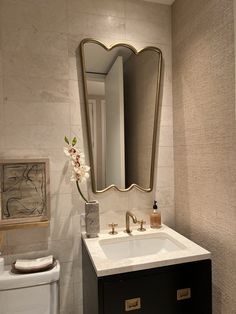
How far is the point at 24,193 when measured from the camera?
55.6 inches

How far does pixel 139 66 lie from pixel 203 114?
57 centimetres

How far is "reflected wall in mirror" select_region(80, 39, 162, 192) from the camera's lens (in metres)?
1.54

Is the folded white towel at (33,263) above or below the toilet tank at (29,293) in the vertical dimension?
above

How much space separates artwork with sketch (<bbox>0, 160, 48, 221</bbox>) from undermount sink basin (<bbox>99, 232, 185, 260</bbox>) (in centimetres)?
44

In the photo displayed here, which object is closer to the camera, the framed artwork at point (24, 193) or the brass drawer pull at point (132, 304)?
the brass drawer pull at point (132, 304)

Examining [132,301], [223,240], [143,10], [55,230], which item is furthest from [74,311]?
[143,10]

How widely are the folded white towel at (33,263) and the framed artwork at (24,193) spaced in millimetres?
202

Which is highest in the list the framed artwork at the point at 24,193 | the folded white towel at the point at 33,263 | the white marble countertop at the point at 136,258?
the framed artwork at the point at 24,193

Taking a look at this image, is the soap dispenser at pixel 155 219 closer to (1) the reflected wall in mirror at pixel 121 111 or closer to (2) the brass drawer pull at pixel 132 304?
(1) the reflected wall in mirror at pixel 121 111

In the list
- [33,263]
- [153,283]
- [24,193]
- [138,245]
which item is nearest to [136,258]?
[153,283]

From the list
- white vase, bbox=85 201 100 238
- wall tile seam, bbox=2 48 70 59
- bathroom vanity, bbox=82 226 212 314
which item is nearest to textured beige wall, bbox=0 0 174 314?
wall tile seam, bbox=2 48 70 59

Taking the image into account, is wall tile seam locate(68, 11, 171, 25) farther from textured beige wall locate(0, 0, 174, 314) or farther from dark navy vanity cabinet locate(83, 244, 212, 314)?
dark navy vanity cabinet locate(83, 244, 212, 314)

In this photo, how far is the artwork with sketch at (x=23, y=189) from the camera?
54.4 inches

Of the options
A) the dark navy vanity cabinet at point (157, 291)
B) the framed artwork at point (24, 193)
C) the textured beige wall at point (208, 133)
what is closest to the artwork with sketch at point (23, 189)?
the framed artwork at point (24, 193)
